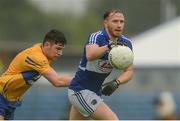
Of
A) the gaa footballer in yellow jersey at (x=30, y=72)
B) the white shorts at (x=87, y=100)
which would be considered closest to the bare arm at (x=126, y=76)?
the white shorts at (x=87, y=100)

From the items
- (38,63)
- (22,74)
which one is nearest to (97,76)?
(38,63)

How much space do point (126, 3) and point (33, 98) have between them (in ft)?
55.8

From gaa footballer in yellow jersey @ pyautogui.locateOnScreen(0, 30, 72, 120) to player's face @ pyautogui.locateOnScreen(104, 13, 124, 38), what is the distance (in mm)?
712

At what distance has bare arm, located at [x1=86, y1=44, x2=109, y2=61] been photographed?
11.1 meters

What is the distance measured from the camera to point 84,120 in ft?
39.9

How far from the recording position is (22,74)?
11.8 m

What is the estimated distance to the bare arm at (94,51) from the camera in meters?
11.1

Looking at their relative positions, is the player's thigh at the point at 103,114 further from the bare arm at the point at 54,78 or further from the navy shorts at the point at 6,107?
the navy shorts at the point at 6,107

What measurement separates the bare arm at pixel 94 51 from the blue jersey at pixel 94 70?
0.70 ft

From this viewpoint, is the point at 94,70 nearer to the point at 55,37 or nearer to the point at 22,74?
the point at 55,37

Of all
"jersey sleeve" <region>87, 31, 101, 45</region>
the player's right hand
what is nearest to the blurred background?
"jersey sleeve" <region>87, 31, 101, 45</region>

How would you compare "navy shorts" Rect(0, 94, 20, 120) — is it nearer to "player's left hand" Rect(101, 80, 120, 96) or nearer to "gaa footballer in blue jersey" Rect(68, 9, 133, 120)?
"gaa footballer in blue jersey" Rect(68, 9, 133, 120)

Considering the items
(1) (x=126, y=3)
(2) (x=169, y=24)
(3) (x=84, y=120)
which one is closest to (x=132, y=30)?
(1) (x=126, y=3)

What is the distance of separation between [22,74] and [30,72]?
0.12 m
